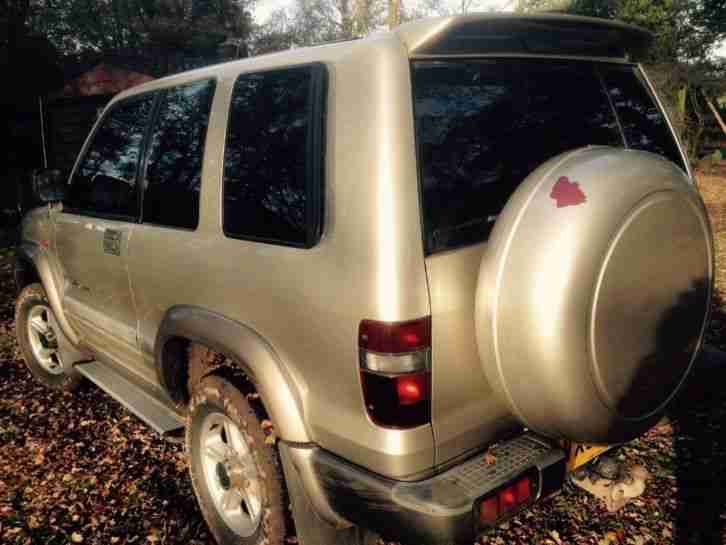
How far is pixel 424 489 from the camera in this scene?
5.57 feet

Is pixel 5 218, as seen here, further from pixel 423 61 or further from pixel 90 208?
pixel 423 61

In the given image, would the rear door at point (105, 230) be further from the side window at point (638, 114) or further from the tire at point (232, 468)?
the side window at point (638, 114)

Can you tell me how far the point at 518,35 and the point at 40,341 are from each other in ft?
13.4

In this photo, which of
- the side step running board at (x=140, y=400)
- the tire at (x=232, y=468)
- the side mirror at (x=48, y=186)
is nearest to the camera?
the tire at (x=232, y=468)

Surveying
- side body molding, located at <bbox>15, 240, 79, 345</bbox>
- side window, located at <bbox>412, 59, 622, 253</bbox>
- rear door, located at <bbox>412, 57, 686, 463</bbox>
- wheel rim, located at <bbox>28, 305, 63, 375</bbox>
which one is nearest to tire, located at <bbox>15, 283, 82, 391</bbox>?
wheel rim, located at <bbox>28, 305, 63, 375</bbox>

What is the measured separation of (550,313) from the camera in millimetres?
1556

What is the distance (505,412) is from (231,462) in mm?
1220

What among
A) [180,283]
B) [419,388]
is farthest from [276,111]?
[419,388]

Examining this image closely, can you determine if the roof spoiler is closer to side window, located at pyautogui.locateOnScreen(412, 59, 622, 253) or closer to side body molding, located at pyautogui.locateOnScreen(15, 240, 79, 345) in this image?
side window, located at pyautogui.locateOnScreen(412, 59, 622, 253)

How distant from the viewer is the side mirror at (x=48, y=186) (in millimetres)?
3291

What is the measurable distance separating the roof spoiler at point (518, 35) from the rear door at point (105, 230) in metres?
1.67

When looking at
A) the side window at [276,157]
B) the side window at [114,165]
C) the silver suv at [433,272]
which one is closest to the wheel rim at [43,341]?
the side window at [114,165]

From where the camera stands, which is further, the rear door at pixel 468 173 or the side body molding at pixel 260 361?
the side body molding at pixel 260 361

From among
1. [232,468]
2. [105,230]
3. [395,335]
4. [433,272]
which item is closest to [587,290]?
[433,272]
